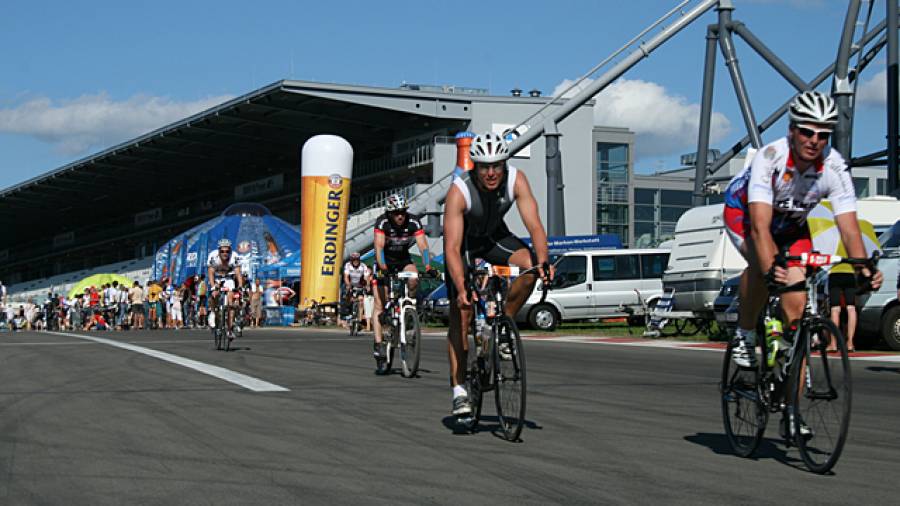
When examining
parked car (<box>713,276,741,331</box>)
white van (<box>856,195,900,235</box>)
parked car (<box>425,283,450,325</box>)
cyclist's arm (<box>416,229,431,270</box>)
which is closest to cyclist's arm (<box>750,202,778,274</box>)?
cyclist's arm (<box>416,229,431,270</box>)

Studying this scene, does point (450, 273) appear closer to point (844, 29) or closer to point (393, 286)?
point (393, 286)

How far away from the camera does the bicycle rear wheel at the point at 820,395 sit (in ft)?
17.4

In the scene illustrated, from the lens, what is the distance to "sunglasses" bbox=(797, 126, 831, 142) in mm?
5703

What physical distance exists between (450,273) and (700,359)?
29.6 ft

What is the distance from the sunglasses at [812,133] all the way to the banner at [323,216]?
3310 centimetres

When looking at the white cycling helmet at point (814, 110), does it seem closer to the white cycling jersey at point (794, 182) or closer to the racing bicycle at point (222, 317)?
the white cycling jersey at point (794, 182)

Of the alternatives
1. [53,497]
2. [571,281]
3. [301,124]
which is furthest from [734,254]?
[301,124]

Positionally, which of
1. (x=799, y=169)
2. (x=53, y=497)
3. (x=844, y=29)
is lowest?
(x=53, y=497)

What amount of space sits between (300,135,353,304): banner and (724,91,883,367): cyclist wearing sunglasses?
107 feet

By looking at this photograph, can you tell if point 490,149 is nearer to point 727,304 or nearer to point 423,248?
point 423,248

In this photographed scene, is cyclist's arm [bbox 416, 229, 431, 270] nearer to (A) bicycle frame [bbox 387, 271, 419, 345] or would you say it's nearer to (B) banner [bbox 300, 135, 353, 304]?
(A) bicycle frame [bbox 387, 271, 419, 345]

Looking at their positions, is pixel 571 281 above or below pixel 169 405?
above

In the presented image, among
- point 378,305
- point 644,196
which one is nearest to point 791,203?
point 378,305

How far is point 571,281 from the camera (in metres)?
27.7
